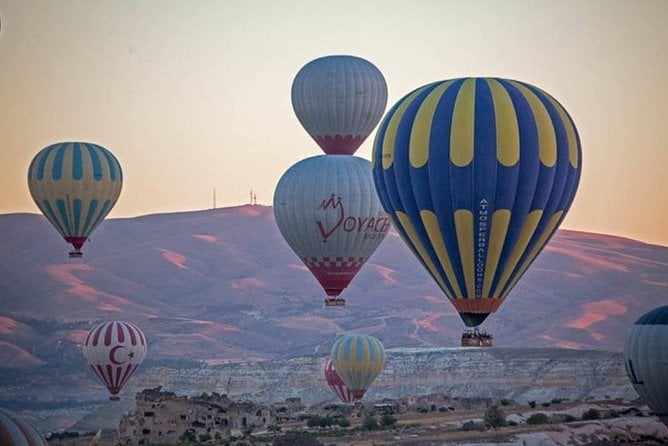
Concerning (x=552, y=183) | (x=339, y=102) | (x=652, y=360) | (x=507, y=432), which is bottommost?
(x=507, y=432)

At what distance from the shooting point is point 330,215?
66562 mm

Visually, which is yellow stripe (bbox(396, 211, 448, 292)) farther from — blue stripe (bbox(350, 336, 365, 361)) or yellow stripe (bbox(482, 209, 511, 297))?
blue stripe (bbox(350, 336, 365, 361))

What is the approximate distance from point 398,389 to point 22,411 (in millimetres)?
29888

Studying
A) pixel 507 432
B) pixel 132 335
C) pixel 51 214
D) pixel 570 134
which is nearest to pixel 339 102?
pixel 51 214

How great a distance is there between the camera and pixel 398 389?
127 meters

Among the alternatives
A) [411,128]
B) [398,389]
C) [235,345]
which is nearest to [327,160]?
[411,128]

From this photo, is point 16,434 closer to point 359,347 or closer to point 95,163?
point 95,163

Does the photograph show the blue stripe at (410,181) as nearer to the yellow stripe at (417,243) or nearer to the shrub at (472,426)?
the yellow stripe at (417,243)

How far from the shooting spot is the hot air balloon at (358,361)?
87500mm

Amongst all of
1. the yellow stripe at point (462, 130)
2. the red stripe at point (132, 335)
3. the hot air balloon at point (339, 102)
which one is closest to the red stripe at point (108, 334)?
the red stripe at point (132, 335)

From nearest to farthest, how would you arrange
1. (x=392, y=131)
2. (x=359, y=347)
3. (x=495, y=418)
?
1. (x=392, y=131)
2. (x=495, y=418)
3. (x=359, y=347)

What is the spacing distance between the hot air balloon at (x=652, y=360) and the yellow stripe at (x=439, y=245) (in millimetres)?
14726

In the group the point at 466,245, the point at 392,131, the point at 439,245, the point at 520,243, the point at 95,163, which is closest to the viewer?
the point at 466,245

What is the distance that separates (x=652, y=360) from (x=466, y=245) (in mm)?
15415
